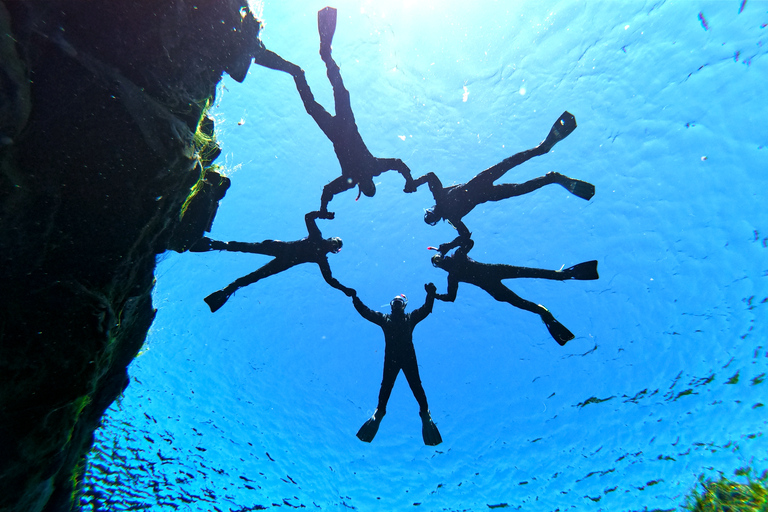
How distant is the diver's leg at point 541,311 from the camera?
599 centimetres

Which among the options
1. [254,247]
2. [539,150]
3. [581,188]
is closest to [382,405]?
[254,247]

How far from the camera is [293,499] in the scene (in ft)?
46.2

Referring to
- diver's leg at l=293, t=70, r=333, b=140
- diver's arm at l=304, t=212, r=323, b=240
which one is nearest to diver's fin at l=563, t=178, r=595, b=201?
diver's leg at l=293, t=70, r=333, b=140

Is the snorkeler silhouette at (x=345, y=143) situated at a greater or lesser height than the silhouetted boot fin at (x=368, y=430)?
greater

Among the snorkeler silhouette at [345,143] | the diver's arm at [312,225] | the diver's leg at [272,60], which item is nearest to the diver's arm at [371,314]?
the diver's arm at [312,225]

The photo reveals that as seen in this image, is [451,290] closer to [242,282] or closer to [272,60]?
[242,282]

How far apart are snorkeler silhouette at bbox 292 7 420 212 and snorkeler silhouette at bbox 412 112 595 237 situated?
2.05 ft

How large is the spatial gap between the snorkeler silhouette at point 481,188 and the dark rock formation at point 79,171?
3978 millimetres

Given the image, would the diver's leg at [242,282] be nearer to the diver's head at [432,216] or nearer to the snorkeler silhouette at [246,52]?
the diver's head at [432,216]

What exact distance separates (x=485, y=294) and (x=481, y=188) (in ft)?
22.7

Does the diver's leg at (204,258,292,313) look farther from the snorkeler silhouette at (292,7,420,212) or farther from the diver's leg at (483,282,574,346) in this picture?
the diver's leg at (483,282,574,346)

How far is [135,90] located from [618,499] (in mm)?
20127

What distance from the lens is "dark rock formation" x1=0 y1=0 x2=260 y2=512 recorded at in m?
3.41

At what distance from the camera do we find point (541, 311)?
617 centimetres
